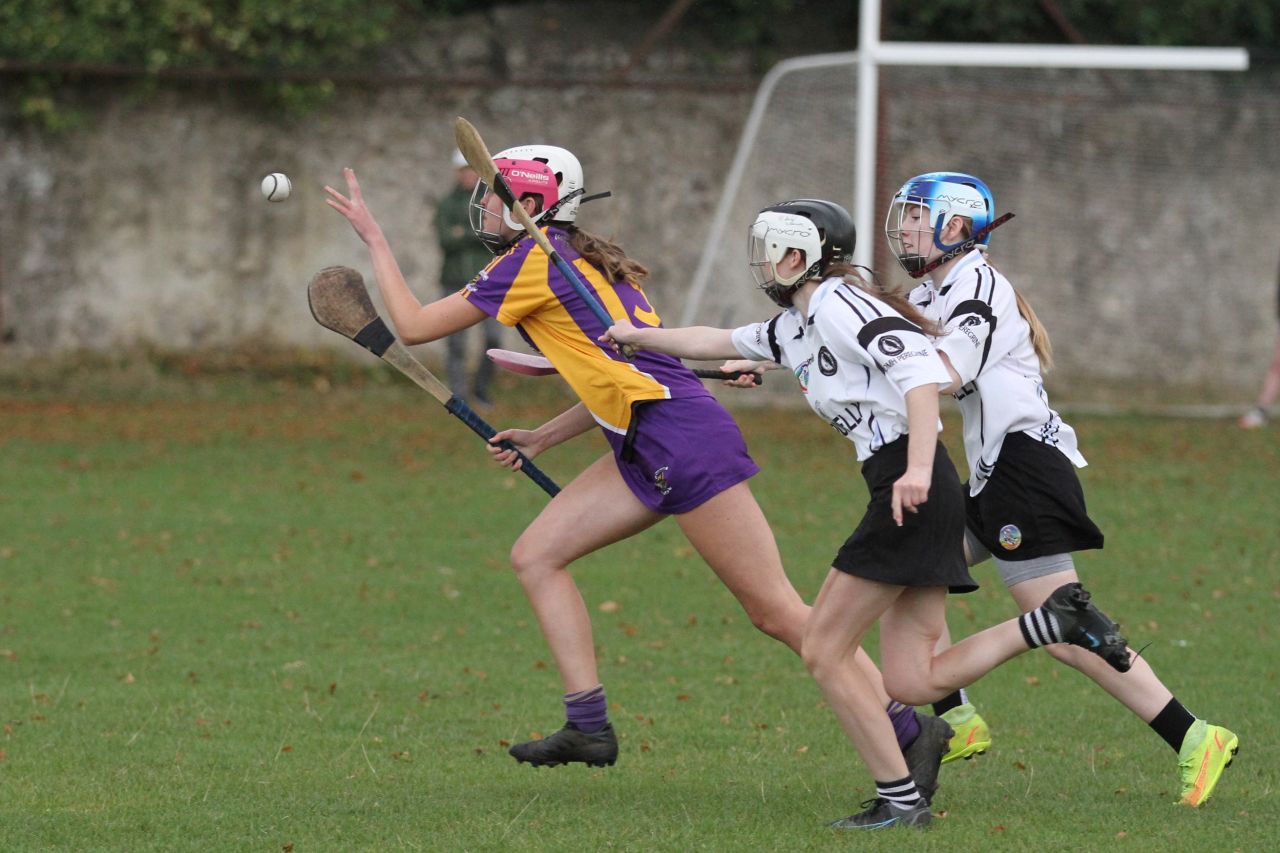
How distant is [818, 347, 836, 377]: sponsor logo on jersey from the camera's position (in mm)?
4855

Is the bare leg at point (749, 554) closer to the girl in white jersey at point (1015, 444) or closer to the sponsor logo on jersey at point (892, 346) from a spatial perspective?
the girl in white jersey at point (1015, 444)

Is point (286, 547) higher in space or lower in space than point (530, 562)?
lower

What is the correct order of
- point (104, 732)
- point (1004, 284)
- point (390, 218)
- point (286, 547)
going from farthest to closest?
point (390, 218), point (286, 547), point (104, 732), point (1004, 284)

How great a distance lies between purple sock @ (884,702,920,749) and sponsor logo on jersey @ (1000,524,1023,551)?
1.88 ft

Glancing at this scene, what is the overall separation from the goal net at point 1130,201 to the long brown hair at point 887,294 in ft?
44.2

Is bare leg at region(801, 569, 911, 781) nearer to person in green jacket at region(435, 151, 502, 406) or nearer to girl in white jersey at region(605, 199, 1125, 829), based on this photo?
girl in white jersey at region(605, 199, 1125, 829)

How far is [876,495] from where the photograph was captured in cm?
484

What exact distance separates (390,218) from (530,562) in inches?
524

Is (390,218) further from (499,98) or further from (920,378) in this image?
(920,378)

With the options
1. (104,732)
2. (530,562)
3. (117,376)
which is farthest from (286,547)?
(117,376)

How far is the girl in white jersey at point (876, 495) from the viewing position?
188 inches

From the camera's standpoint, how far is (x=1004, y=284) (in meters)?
5.25

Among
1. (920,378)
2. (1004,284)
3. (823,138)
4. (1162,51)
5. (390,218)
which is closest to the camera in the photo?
(920,378)

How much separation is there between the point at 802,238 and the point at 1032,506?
1.10m
